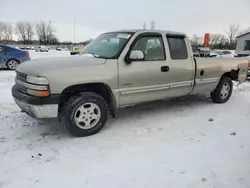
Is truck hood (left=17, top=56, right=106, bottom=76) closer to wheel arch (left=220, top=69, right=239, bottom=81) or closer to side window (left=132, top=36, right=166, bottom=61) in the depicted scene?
side window (left=132, top=36, right=166, bottom=61)

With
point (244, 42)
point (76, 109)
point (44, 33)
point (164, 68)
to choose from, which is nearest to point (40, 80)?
point (76, 109)

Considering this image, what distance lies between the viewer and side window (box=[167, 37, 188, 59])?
5.42 meters

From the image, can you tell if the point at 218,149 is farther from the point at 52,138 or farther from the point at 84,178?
the point at 52,138

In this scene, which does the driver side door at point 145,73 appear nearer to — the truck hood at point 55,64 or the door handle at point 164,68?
the door handle at point 164,68

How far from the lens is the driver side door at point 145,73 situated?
15.4 feet

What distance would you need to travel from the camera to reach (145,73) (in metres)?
4.88

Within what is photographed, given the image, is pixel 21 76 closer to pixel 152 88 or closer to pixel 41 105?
pixel 41 105

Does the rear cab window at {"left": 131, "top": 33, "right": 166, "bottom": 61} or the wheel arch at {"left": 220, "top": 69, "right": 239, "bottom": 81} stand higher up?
the rear cab window at {"left": 131, "top": 33, "right": 166, "bottom": 61}

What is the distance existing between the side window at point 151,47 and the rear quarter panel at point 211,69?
1170 mm

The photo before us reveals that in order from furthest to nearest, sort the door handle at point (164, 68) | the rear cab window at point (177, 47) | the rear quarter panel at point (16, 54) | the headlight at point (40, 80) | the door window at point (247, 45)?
the door window at point (247, 45)
the rear quarter panel at point (16, 54)
the rear cab window at point (177, 47)
the door handle at point (164, 68)
the headlight at point (40, 80)

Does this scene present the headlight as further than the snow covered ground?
Yes

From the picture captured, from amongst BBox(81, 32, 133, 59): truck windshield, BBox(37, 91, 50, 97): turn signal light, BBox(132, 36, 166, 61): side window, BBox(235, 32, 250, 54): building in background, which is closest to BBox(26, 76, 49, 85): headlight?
BBox(37, 91, 50, 97): turn signal light

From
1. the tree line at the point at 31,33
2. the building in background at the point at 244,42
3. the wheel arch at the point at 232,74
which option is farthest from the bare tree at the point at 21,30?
the wheel arch at the point at 232,74

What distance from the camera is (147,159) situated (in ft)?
11.9
